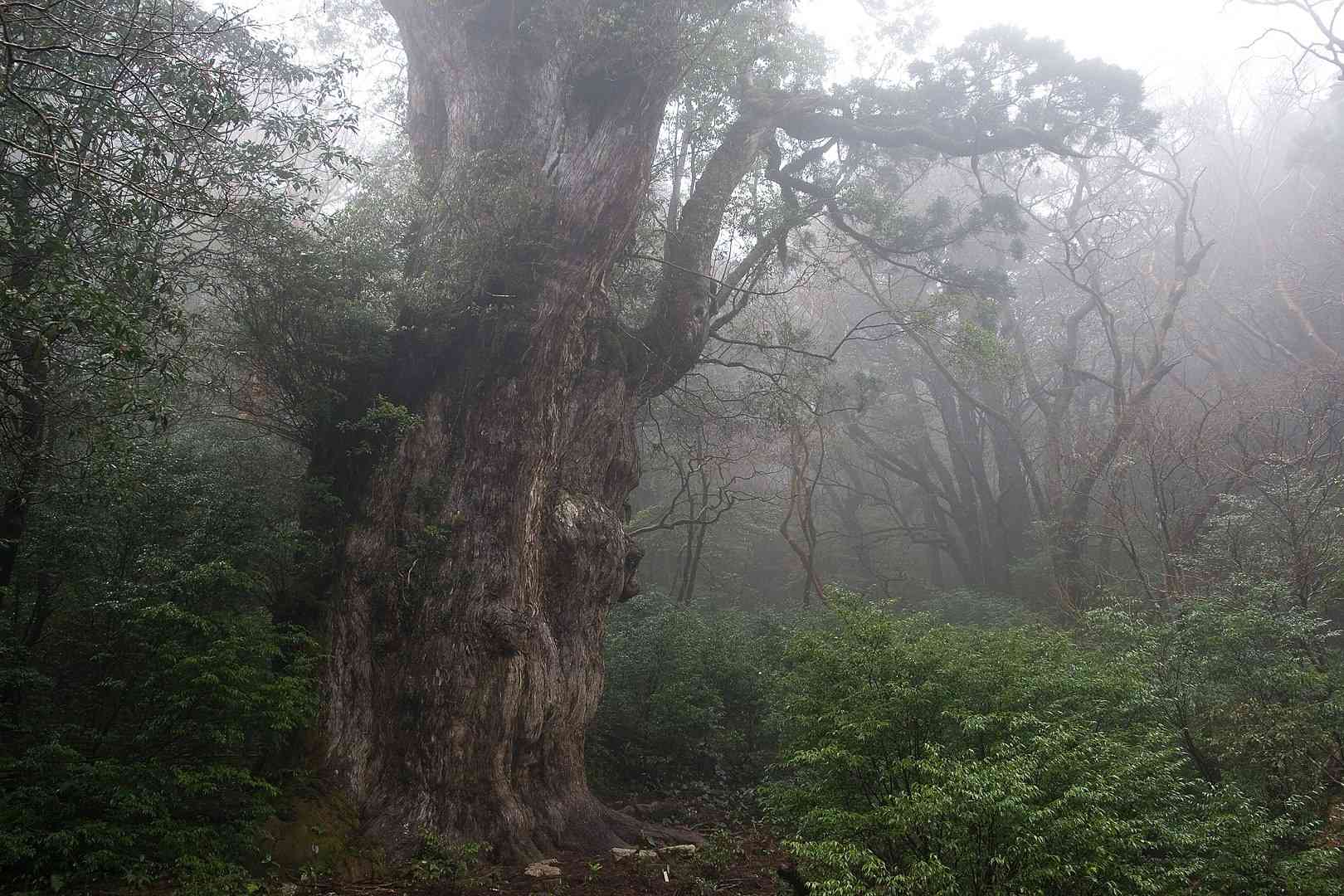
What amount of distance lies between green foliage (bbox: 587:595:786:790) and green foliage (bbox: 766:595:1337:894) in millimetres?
4480

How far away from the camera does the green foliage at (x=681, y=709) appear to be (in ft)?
36.4

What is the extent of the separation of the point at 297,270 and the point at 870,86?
947 cm

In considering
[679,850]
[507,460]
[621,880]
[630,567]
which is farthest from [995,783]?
[630,567]

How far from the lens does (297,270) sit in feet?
25.2

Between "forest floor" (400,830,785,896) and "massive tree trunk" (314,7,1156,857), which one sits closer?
"forest floor" (400,830,785,896)

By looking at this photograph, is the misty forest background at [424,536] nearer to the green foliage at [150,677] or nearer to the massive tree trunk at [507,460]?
the green foliage at [150,677]

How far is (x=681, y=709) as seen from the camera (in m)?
11.0

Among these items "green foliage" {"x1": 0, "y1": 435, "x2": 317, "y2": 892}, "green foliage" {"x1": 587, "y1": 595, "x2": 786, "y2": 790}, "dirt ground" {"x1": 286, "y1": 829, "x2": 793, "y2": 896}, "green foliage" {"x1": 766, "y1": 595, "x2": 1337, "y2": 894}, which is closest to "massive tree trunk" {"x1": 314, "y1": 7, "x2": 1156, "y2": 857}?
"dirt ground" {"x1": 286, "y1": 829, "x2": 793, "y2": 896}

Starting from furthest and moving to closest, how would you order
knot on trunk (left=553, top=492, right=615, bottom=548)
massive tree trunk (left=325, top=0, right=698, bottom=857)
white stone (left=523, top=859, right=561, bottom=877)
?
knot on trunk (left=553, top=492, right=615, bottom=548) → massive tree trunk (left=325, top=0, right=698, bottom=857) → white stone (left=523, top=859, right=561, bottom=877)

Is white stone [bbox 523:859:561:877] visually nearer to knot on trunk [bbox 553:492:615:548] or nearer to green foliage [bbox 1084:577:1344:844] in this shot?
Answer: knot on trunk [bbox 553:492:615:548]

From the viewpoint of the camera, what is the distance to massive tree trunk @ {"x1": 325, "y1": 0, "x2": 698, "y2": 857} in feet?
22.9

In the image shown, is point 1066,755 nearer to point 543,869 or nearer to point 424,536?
point 543,869

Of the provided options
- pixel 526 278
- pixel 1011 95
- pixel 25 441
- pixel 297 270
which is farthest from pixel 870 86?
pixel 25 441

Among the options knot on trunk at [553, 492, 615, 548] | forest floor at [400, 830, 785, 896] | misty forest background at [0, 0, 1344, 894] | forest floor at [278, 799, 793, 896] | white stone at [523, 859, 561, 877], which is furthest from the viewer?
knot on trunk at [553, 492, 615, 548]
